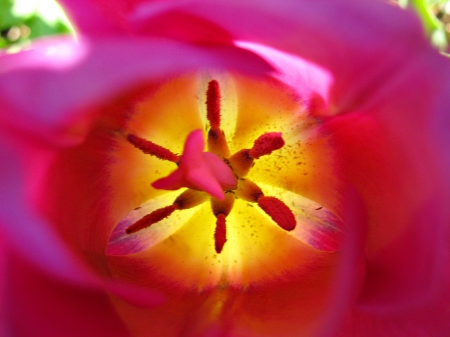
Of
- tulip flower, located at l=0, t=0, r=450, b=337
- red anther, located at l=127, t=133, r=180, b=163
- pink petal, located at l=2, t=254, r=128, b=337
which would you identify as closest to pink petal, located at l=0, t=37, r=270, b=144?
tulip flower, located at l=0, t=0, r=450, b=337

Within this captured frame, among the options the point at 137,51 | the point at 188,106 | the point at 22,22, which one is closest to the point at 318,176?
the point at 188,106

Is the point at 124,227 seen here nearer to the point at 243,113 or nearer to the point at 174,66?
the point at 243,113

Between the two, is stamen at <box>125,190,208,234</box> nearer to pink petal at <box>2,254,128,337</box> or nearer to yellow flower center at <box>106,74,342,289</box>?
yellow flower center at <box>106,74,342,289</box>

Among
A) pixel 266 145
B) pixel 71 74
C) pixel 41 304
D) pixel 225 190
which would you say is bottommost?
pixel 41 304

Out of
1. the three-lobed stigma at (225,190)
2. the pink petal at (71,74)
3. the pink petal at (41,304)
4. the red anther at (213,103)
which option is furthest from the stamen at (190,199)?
the pink petal at (71,74)

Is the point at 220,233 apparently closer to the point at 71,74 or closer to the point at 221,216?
the point at 221,216

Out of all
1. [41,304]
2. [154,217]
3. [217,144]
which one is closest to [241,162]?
[217,144]
